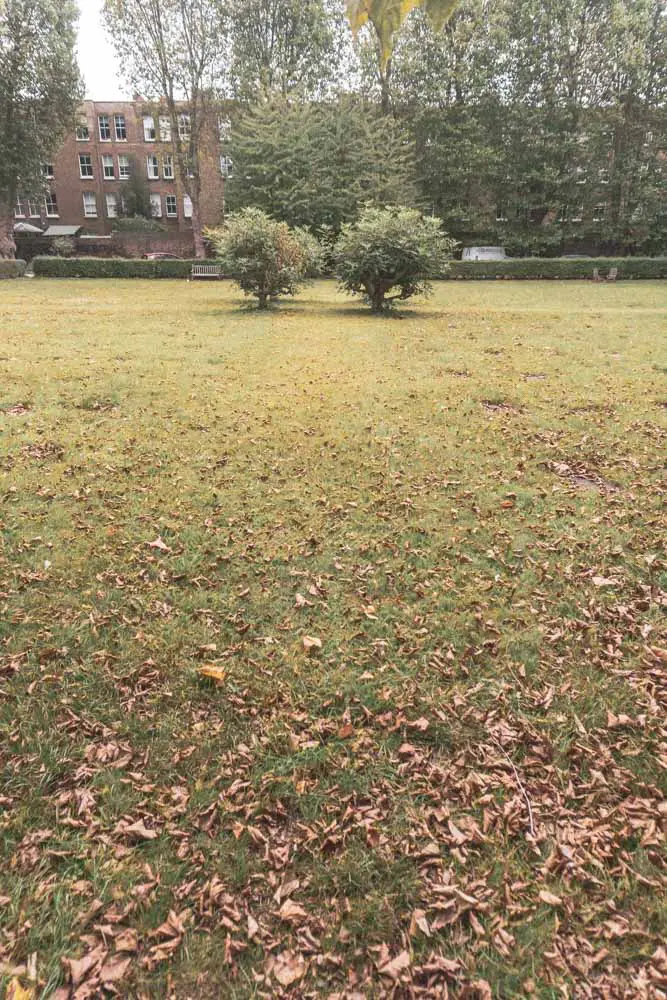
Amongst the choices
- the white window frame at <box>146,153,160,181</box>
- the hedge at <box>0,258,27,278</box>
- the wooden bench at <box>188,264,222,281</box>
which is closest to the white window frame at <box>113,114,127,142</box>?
the white window frame at <box>146,153,160,181</box>

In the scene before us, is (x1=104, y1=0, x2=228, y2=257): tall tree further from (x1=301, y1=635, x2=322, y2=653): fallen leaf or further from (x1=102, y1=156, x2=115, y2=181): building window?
(x1=301, y1=635, x2=322, y2=653): fallen leaf

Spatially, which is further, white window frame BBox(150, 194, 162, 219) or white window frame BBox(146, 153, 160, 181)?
white window frame BBox(150, 194, 162, 219)

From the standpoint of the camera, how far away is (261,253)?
15633 mm

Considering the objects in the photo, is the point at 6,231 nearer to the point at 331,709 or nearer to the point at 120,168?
the point at 120,168

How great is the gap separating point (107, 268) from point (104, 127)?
29395 mm

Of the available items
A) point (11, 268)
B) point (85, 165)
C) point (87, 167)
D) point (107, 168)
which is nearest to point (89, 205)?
point (87, 167)

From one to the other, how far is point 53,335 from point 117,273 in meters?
21.9

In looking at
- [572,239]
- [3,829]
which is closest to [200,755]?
[3,829]

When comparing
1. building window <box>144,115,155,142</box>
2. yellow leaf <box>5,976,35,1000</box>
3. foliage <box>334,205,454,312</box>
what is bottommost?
yellow leaf <box>5,976,35,1000</box>

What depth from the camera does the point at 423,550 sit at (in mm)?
4113

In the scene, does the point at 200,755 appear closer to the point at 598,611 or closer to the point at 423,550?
the point at 423,550

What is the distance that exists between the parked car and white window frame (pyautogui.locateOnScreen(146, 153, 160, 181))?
30500 mm

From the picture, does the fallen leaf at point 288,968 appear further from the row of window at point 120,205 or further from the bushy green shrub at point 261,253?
the row of window at point 120,205

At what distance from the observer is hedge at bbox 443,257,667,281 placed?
94.2 feet
